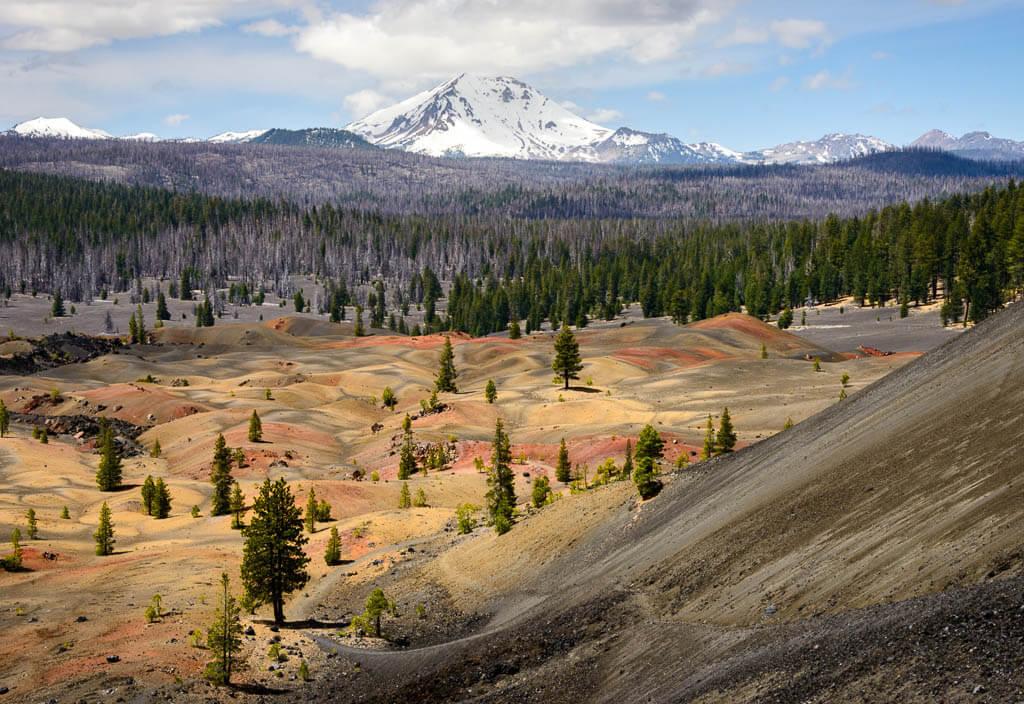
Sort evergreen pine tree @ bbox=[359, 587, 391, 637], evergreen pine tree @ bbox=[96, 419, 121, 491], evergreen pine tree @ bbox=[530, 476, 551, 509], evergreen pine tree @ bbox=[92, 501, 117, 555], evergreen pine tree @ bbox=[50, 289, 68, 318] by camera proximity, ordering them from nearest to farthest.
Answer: evergreen pine tree @ bbox=[359, 587, 391, 637] → evergreen pine tree @ bbox=[92, 501, 117, 555] → evergreen pine tree @ bbox=[530, 476, 551, 509] → evergreen pine tree @ bbox=[96, 419, 121, 491] → evergreen pine tree @ bbox=[50, 289, 68, 318]

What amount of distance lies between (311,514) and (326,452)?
73.3 ft

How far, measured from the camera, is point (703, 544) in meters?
28.4

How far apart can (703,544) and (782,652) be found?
Answer: 956 cm

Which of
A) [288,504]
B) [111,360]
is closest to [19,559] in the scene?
[288,504]

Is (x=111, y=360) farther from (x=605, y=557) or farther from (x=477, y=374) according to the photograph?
(x=605, y=557)

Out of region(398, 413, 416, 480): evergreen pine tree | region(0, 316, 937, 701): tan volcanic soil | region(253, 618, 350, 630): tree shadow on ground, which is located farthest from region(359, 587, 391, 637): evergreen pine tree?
region(398, 413, 416, 480): evergreen pine tree

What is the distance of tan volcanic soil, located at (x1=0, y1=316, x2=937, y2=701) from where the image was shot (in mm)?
32781

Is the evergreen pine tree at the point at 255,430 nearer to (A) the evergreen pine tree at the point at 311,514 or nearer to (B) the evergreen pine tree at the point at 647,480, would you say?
(A) the evergreen pine tree at the point at 311,514

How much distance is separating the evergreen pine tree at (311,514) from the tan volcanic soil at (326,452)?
0.64 metres

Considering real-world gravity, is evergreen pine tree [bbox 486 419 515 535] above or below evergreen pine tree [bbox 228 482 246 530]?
above

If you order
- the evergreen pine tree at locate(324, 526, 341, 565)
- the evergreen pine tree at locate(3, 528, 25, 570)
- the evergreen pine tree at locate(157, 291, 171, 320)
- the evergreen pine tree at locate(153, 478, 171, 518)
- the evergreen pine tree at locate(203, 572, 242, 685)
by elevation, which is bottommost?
the evergreen pine tree at locate(153, 478, 171, 518)

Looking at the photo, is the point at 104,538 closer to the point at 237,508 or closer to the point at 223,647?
the point at 237,508

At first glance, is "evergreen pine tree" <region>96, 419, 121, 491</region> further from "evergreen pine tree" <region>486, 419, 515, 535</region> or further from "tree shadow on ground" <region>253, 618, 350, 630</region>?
"tree shadow on ground" <region>253, 618, 350, 630</region>

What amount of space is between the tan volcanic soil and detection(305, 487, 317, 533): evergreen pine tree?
64 cm
